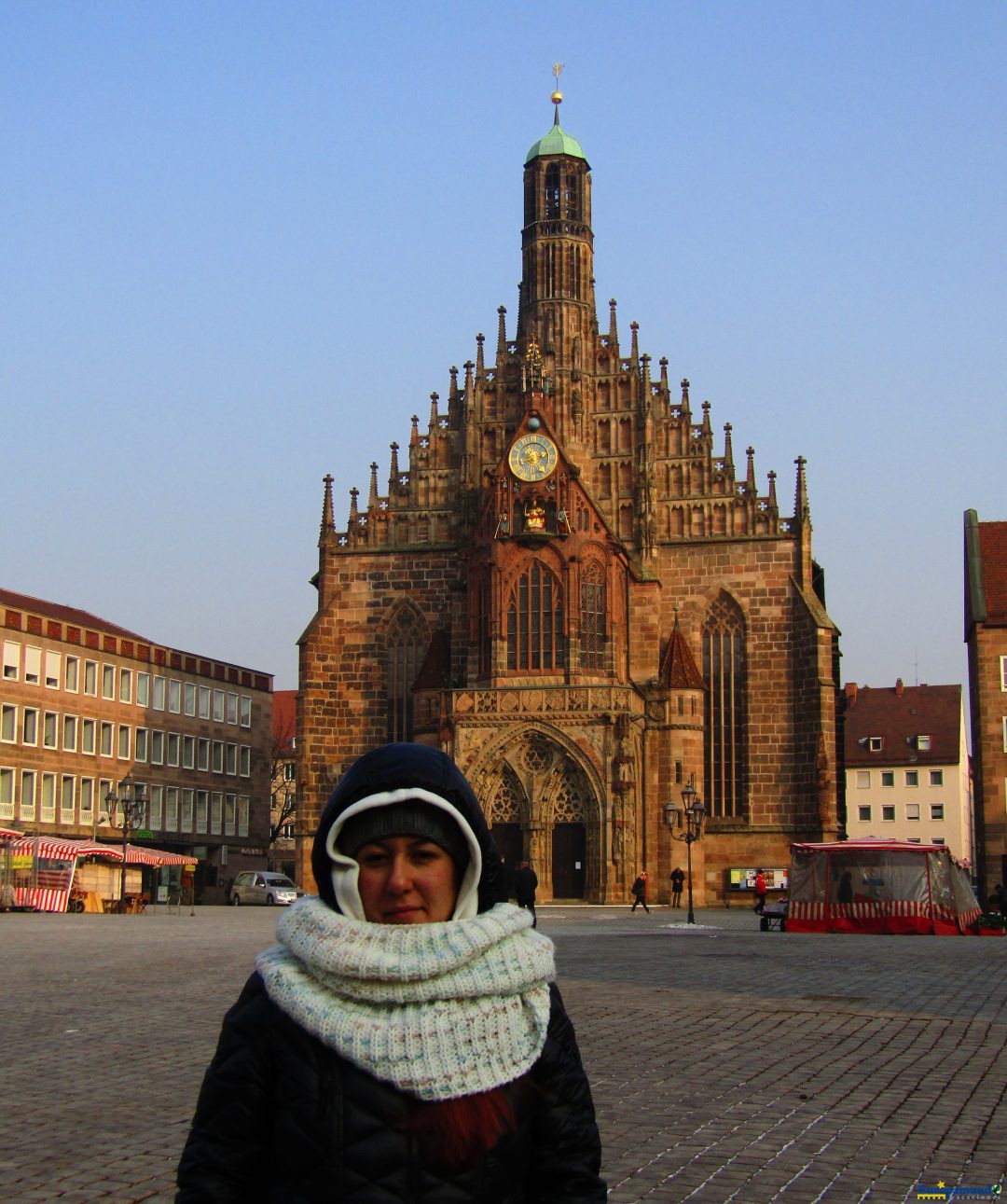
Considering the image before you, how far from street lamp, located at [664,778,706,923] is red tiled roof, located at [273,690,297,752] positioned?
52205mm

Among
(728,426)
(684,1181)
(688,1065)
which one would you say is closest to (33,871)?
(728,426)

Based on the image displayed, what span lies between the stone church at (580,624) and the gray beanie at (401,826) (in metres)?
46.5

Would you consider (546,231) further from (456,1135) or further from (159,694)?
(456,1135)

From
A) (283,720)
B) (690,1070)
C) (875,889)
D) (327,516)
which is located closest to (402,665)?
(327,516)

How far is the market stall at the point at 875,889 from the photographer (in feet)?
112

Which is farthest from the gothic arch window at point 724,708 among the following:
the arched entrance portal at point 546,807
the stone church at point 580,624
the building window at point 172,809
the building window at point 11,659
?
the building window at point 172,809

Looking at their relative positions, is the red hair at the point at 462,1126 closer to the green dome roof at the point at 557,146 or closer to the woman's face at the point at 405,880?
the woman's face at the point at 405,880

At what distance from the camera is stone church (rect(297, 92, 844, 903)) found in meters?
50.9

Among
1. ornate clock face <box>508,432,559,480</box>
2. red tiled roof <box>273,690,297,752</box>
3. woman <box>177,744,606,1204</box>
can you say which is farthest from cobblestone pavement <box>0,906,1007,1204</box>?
red tiled roof <box>273,690,297,752</box>

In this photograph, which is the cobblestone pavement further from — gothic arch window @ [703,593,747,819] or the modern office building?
the modern office building

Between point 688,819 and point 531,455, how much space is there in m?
15.5

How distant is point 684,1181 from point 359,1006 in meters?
5.04

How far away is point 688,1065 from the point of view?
39.1 ft

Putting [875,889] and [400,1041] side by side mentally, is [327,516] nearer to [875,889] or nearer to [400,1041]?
[875,889]
